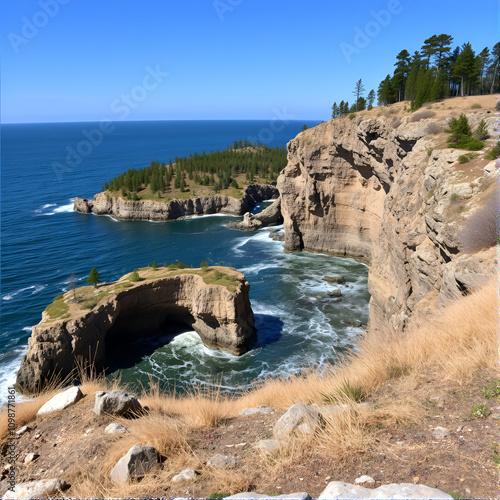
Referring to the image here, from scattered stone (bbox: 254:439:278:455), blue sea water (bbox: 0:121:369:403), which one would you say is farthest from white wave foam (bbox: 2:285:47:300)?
scattered stone (bbox: 254:439:278:455)

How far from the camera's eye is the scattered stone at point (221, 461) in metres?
7.23

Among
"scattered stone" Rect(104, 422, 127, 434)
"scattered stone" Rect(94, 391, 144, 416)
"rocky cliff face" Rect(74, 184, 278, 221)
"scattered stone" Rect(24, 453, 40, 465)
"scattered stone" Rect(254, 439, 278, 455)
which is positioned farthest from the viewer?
"rocky cliff face" Rect(74, 184, 278, 221)

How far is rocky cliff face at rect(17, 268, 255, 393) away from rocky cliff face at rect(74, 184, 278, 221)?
53.5m

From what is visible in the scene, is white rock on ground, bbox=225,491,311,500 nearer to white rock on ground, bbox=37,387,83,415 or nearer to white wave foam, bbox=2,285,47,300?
white rock on ground, bbox=37,387,83,415

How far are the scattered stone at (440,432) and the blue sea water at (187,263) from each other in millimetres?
3604

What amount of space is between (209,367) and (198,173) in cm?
8428

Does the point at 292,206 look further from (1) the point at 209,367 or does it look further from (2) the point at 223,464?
(2) the point at 223,464

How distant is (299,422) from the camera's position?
759 centimetres

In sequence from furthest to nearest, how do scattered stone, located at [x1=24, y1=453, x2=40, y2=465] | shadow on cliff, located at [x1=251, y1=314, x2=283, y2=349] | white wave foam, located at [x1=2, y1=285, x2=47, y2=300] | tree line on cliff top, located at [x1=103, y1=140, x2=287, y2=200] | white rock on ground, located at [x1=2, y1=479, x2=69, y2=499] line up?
1. tree line on cliff top, located at [x1=103, y1=140, x2=287, y2=200]
2. white wave foam, located at [x1=2, y1=285, x2=47, y2=300]
3. shadow on cliff, located at [x1=251, y1=314, x2=283, y2=349]
4. scattered stone, located at [x1=24, y1=453, x2=40, y2=465]
5. white rock on ground, located at [x1=2, y1=479, x2=69, y2=499]

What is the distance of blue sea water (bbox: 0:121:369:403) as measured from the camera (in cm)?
3622

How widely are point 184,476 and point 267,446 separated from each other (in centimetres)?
172

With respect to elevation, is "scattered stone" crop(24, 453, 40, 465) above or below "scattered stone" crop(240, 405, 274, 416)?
above

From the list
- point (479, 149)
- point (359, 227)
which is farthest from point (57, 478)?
point (359, 227)

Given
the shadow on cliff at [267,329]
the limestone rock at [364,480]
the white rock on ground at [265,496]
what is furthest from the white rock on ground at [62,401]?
the shadow on cliff at [267,329]
